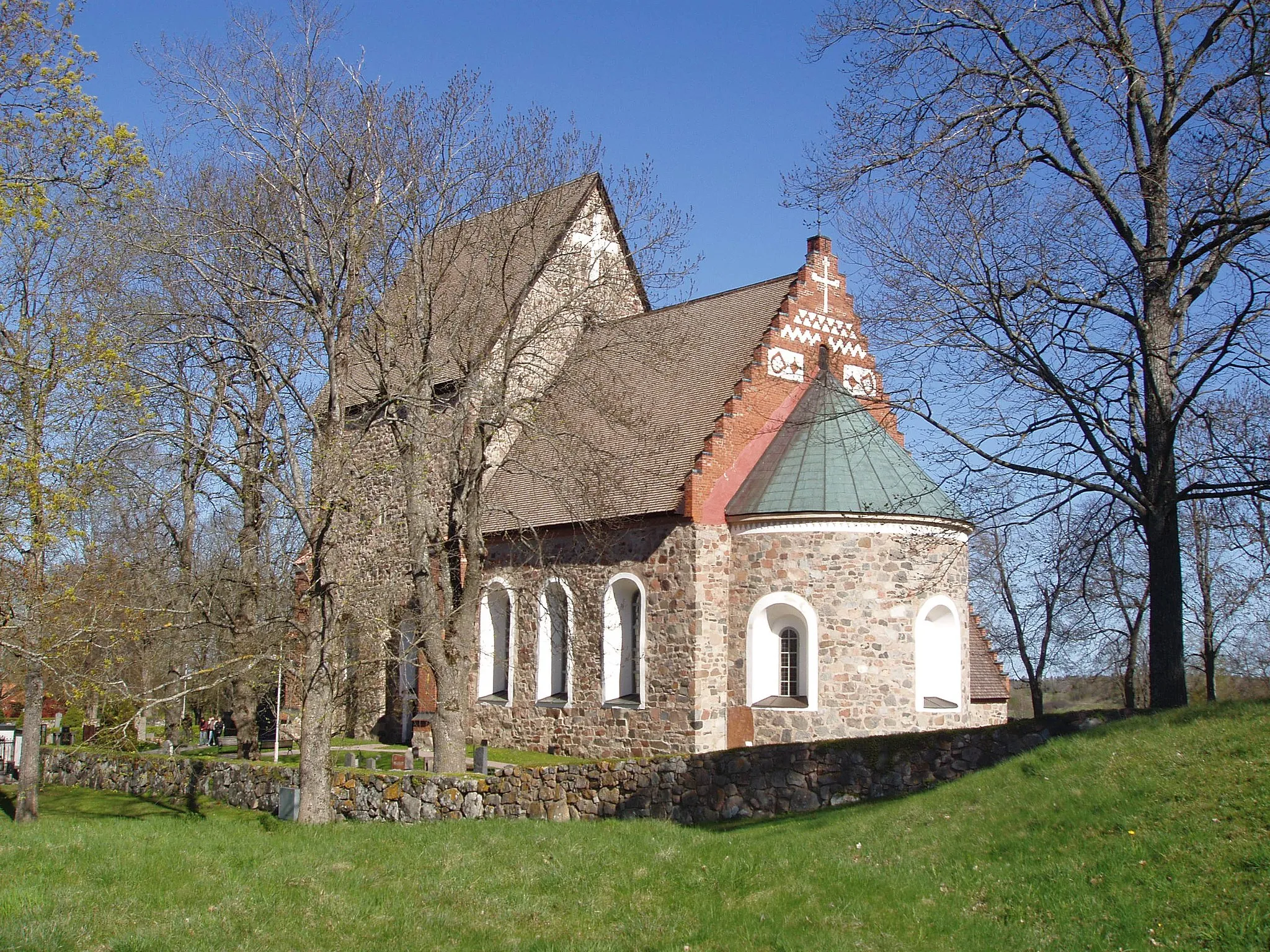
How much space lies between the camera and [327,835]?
1157cm

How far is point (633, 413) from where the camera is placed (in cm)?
2062

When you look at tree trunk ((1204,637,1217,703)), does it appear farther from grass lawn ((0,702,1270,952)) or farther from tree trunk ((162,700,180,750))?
tree trunk ((162,700,180,750))

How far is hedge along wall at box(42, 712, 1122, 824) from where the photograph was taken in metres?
13.4

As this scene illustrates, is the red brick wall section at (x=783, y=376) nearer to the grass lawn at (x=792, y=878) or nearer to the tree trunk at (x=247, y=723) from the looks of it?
the grass lawn at (x=792, y=878)

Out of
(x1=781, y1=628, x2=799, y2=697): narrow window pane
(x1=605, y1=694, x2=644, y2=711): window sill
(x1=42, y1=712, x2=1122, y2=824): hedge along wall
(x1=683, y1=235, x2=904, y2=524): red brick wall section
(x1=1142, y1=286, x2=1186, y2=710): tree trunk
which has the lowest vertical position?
(x1=42, y1=712, x2=1122, y2=824): hedge along wall

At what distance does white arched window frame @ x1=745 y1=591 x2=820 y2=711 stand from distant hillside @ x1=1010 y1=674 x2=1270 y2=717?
15.6 metres

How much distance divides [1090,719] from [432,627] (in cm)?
879

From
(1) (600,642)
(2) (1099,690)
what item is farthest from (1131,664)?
(2) (1099,690)

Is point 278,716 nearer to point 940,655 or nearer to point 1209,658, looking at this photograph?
point 940,655

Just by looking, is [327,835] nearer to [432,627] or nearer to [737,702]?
[432,627]

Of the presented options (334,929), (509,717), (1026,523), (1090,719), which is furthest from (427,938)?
(509,717)

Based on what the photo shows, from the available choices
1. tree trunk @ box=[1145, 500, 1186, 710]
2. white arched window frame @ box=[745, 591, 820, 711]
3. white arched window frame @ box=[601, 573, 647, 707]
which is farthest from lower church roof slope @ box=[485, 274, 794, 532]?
tree trunk @ box=[1145, 500, 1186, 710]

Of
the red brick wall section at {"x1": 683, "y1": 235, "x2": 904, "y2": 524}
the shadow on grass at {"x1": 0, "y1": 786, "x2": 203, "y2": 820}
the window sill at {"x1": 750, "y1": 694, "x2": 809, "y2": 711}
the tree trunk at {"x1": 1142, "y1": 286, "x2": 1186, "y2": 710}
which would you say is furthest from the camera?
the red brick wall section at {"x1": 683, "y1": 235, "x2": 904, "y2": 524}

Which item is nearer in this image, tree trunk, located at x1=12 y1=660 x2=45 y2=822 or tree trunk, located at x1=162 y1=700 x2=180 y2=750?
tree trunk, located at x1=12 y1=660 x2=45 y2=822
